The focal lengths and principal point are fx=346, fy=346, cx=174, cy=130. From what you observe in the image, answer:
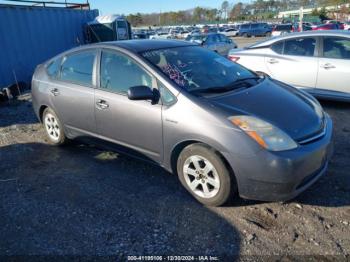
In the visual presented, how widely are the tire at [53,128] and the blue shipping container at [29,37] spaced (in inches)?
254

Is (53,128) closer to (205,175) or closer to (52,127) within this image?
(52,127)

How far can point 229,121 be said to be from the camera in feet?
10.1

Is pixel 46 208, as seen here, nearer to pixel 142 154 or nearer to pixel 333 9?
pixel 142 154

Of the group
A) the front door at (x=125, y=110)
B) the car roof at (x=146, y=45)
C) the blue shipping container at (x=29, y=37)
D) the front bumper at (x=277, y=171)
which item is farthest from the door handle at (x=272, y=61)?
the blue shipping container at (x=29, y=37)

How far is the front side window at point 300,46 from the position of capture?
20.9ft

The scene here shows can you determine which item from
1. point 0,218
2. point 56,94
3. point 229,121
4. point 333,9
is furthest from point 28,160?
point 333,9

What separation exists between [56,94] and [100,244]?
2.58 meters

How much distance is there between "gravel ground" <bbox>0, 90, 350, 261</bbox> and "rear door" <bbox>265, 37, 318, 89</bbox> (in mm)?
2200

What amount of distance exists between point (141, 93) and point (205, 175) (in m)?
1.03

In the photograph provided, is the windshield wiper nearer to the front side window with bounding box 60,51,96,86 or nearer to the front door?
the front door

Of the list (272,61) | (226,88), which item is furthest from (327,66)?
(226,88)

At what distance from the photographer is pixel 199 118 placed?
319 cm

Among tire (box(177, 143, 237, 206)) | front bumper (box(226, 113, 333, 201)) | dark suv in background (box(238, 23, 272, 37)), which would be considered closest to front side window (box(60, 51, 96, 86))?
tire (box(177, 143, 237, 206))

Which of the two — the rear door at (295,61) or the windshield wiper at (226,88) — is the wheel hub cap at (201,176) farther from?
the rear door at (295,61)
